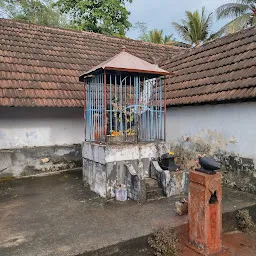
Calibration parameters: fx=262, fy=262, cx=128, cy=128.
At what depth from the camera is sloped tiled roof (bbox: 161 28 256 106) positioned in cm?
610

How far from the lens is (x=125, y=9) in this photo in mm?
17844

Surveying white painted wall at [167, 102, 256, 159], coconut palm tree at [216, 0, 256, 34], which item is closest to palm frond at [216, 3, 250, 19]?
coconut palm tree at [216, 0, 256, 34]

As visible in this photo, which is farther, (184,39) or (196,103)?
(184,39)

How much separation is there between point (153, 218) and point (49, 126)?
489cm

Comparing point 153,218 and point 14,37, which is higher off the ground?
point 14,37

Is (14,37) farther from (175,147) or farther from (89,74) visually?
(175,147)

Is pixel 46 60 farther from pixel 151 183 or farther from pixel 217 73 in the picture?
pixel 151 183

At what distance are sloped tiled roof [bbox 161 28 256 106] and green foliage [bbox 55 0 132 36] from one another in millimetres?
9636

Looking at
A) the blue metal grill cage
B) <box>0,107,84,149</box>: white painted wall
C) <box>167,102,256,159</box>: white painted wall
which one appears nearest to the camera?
<box>167,102,256,159</box>: white painted wall

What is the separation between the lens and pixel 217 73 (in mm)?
7176

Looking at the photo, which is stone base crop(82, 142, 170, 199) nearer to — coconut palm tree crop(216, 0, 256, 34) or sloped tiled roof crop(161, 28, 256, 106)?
sloped tiled roof crop(161, 28, 256, 106)

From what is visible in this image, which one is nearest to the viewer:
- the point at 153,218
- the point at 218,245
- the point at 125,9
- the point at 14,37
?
the point at 218,245

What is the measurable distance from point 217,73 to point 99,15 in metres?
12.2

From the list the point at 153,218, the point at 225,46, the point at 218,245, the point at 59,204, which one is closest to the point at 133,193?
the point at 153,218
